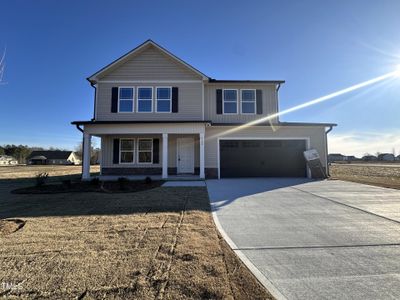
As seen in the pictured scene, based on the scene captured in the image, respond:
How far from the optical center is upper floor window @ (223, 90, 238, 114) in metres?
15.1

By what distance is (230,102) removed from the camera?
15219mm

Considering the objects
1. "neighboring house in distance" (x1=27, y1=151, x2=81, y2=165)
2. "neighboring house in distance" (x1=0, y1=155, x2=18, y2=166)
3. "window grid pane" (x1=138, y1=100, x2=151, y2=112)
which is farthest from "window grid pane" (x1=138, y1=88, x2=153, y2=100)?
"neighboring house in distance" (x1=27, y1=151, x2=81, y2=165)

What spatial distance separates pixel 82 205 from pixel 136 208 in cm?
185

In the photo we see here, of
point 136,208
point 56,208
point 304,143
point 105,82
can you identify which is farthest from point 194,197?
point 105,82

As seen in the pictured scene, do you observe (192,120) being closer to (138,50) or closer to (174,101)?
(174,101)

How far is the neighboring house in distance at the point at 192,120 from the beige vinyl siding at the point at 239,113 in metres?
0.06

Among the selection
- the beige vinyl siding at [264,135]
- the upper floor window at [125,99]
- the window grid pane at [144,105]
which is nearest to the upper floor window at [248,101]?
the beige vinyl siding at [264,135]

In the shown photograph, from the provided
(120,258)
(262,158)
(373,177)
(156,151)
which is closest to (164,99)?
(156,151)

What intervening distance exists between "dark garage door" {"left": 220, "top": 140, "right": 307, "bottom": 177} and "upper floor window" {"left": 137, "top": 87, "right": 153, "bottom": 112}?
5129 millimetres

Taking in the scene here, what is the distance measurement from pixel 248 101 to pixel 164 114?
560cm

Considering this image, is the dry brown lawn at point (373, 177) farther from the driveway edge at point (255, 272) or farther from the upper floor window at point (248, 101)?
the driveway edge at point (255, 272)

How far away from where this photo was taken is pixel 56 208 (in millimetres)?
6652

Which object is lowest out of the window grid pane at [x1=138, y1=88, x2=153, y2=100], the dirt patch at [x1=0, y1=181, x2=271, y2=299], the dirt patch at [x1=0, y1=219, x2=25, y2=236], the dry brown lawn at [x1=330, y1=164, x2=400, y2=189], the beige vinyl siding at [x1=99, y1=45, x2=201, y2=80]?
the dirt patch at [x1=0, y1=181, x2=271, y2=299]

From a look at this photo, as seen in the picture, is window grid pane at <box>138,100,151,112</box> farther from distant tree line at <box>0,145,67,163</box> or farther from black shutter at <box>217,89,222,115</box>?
distant tree line at <box>0,145,67,163</box>
